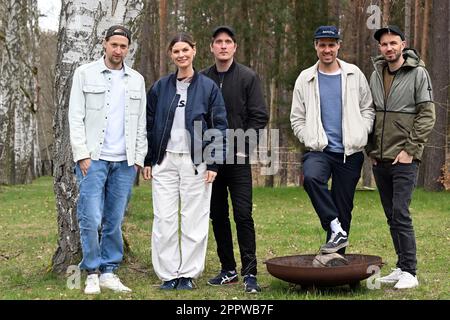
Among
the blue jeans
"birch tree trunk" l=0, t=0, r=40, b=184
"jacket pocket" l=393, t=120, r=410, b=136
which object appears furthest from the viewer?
"birch tree trunk" l=0, t=0, r=40, b=184

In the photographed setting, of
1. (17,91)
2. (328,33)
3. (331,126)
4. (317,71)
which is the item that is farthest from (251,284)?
(17,91)

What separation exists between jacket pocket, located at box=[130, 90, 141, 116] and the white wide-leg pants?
0.47m

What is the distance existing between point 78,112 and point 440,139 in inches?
554

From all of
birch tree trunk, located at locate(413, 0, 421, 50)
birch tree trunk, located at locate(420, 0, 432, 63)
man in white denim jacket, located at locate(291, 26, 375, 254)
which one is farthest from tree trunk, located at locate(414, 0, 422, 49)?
man in white denim jacket, located at locate(291, 26, 375, 254)

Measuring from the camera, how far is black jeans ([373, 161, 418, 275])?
6.10 m

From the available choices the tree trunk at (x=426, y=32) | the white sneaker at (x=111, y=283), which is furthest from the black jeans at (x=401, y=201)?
the tree trunk at (x=426, y=32)

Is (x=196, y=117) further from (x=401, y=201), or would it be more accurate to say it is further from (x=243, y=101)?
(x=401, y=201)

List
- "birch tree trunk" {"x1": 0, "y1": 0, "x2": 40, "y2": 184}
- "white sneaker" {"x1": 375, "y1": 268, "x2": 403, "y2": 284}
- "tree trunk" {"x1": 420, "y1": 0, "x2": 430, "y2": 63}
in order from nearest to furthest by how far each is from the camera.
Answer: "white sneaker" {"x1": 375, "y1": 268, "x2": 403, "y2": 284}
"tree trunk" {"x1": 420, "y1": 0, "x2": 430, "y2": 63}
"birch tree trunk" {"x1": 0, "y1": 0, "x2": 40, "y2": 184}

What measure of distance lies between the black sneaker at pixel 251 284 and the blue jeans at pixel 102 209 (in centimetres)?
114

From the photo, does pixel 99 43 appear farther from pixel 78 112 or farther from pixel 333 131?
pixel 333 131

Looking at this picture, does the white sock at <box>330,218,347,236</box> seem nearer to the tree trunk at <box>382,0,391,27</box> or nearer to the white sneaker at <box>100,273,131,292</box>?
the white sneaker at <box>100,273,131,292</box>

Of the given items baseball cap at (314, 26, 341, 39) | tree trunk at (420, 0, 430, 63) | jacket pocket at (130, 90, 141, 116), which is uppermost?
tree trunk at (420, 0, 430, 63)

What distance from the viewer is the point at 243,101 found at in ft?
20.9
